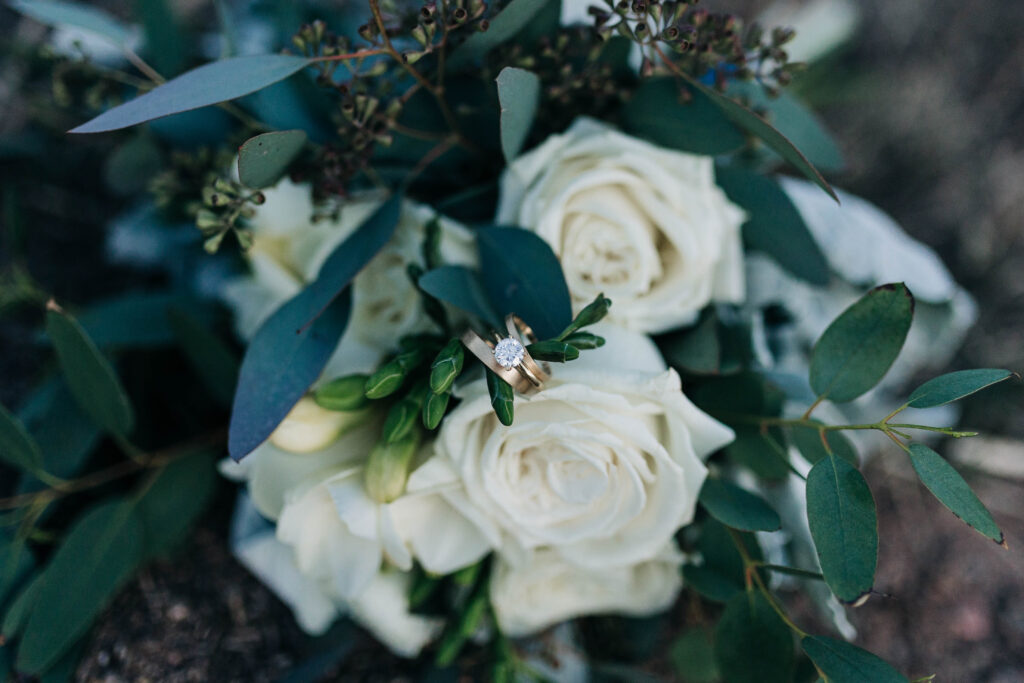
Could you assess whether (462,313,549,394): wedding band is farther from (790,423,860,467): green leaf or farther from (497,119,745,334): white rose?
(790,423,860,467): green leaf

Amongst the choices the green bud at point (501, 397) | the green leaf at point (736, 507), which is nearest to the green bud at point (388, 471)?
the green bud at point (501, 397)

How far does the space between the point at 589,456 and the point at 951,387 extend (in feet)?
0.71

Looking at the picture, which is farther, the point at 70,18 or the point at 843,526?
the point at 70,18

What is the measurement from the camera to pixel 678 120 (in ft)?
1.78

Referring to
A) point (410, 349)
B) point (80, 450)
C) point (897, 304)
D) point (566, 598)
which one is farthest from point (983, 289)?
point (80, 450)

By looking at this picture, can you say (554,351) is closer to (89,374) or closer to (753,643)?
(753,643)

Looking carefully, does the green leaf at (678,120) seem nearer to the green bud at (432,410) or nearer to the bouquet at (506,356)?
the bouquet at (506,356)

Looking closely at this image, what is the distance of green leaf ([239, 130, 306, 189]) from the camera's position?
1.44 ft

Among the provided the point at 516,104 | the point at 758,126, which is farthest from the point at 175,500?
the point at 758,126

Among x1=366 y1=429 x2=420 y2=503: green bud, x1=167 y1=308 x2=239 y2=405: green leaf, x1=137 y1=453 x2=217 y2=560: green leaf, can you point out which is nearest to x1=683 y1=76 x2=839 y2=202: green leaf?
x1=366 y1=429 x2=420 y2=503: green bud

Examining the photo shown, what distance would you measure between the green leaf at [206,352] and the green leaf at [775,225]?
46 cm

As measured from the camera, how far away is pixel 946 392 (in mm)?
403

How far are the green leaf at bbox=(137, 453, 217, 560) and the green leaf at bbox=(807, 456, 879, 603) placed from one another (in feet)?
1.77

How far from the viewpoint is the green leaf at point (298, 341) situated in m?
0.46
